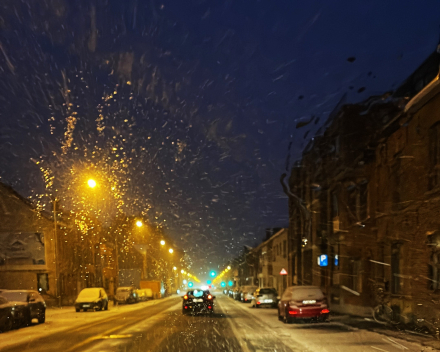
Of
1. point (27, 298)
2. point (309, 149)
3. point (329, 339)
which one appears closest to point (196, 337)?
point (329, 339)

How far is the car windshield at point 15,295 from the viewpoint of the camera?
22641 mm

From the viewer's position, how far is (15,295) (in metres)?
23.1

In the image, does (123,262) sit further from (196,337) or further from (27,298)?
(196,337)

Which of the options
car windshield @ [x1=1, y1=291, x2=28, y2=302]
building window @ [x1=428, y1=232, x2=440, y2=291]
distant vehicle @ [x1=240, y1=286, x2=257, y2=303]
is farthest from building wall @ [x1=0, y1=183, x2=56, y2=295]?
building window @ [x1=428, y1=232, x2=440, y2=291]

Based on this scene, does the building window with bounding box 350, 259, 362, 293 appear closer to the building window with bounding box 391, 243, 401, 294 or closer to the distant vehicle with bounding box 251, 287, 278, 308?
the building window with bounding box 391, 243, 401, 294

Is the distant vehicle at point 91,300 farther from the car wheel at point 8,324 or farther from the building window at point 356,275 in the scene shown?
the building window at point 356,275

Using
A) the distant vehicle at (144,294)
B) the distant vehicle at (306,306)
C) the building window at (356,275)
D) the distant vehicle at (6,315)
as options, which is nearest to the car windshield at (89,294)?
the distant vehicle at (6,315)

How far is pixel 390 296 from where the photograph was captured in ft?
69.8

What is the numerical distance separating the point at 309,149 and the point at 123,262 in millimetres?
54801

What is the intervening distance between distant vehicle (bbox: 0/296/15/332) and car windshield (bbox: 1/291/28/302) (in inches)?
81.4

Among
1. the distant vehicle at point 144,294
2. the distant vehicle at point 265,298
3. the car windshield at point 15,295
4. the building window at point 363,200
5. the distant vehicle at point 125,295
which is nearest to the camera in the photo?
the car windshield at point 15,295

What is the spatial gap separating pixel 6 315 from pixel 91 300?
52.3ft

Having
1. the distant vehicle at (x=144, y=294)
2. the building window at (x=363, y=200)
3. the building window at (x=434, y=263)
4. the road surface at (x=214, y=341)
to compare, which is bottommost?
the distant vehicle at (x=144, y=294)

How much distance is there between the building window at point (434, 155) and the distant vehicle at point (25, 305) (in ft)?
53.9
